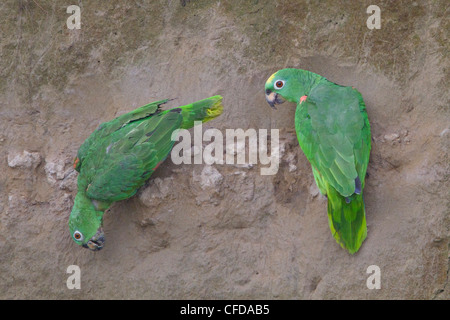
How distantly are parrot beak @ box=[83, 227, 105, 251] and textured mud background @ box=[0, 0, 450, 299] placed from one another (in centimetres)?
21

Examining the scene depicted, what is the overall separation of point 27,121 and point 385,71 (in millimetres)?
3673

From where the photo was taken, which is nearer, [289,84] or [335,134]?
[335,134]

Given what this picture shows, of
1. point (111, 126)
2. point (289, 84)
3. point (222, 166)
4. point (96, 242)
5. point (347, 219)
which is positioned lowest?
point (96, 242)

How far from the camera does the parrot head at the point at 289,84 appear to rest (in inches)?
248

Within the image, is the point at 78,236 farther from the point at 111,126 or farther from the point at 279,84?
the point at 279,84

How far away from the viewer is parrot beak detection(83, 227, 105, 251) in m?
6.07

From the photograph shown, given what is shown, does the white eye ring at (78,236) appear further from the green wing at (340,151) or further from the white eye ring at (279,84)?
the white eye ring at (279,84)

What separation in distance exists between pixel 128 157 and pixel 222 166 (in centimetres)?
94

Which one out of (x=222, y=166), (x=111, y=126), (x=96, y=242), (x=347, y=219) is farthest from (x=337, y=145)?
(x=96, y=242)

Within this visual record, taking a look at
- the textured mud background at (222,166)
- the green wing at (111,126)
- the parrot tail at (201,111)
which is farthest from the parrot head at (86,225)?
the parrot tail at (201,111)

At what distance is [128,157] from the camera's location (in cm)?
599

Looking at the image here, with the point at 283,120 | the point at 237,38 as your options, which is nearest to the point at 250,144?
the point at 283,120

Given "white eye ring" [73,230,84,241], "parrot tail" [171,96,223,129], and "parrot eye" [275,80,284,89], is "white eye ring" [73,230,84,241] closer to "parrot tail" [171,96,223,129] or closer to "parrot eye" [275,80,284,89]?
"parrot tail" [171,96,223,129]

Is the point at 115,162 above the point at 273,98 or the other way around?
the other way around
